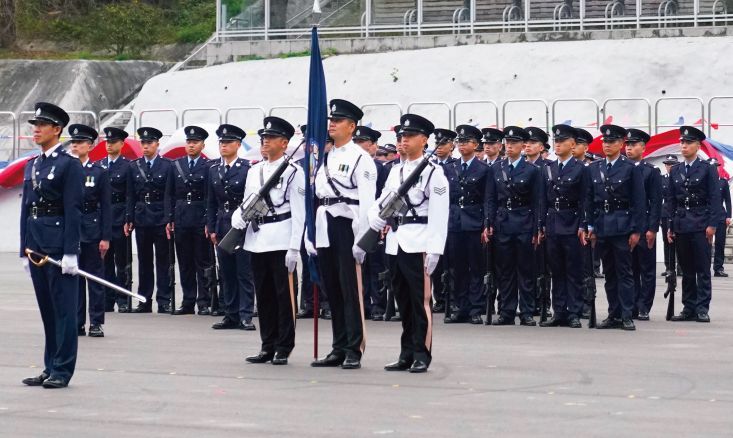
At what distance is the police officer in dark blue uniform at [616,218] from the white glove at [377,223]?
12.5 feet

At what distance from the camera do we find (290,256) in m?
9.60

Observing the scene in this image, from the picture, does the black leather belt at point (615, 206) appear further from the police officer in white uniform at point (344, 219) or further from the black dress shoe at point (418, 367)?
the black dress shoe at point (418, 367)

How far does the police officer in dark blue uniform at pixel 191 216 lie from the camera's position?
45.5ft

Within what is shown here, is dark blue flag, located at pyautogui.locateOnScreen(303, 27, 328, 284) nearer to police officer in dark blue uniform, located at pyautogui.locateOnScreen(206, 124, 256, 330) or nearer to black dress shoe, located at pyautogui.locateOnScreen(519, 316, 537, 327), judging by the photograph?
police officer in dark blue uniform, located at pyautogui.locateOnScreen(206, 124, 256, 330)

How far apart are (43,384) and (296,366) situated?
204cm

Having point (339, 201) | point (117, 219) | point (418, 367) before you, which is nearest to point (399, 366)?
point (418, 367)

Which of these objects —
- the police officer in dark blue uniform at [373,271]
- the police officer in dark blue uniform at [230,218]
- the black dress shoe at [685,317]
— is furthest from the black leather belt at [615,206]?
the police officer in dark blue uniform at [230,218]

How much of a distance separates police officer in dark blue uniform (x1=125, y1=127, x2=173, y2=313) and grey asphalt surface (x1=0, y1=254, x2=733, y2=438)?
224 cm

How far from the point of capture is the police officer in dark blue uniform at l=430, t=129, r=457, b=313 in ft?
42.9

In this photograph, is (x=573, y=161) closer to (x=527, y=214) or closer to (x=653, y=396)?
(x=527, y=214)

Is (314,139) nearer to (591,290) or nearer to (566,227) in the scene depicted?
(566,227)

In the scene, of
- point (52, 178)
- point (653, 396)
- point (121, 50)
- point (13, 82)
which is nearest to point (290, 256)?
point (52, 178)

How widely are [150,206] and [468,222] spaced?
3768 mm

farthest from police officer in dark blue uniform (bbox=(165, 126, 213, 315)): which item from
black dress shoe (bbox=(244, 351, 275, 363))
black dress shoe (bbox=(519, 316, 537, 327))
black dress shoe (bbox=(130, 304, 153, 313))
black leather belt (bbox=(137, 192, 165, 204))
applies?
black dress shoe (bbox=(244, 351, 275, 363))
